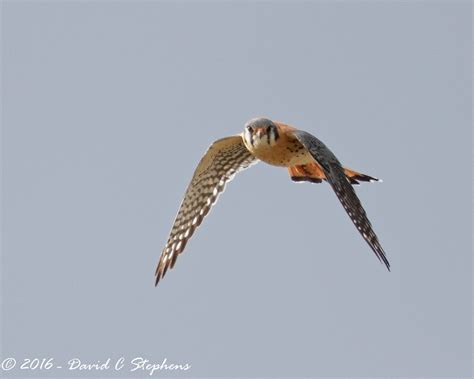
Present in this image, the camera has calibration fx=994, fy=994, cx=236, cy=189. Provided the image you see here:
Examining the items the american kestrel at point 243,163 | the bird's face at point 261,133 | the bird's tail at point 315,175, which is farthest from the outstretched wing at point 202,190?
the bird's face at point 261,133

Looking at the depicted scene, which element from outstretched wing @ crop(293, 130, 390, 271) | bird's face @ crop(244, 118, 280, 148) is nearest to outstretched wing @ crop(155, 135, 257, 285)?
bird's face @ crop(244, 118, 280, 148)

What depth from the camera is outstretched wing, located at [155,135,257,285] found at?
11.1 m

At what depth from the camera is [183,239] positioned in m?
11.1

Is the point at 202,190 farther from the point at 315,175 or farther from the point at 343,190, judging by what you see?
the point at 343,190

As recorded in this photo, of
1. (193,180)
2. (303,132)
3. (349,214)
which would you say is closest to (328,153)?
(303,132)

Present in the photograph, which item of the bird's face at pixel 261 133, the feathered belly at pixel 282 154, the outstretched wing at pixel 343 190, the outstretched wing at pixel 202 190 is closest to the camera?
the outstretched wing at pixel 343 190

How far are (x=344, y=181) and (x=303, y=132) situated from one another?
2.91 feet

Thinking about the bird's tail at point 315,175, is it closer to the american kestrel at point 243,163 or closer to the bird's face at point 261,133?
the american kestrel at point 243,163

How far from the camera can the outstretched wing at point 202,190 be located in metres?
11.1

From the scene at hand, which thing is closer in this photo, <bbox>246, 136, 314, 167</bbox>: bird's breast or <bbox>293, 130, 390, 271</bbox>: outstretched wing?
<bbox>293, 130, 390, 271</bbox>: outstretched wing

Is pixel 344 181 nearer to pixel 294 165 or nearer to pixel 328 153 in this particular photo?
pixel 328 153

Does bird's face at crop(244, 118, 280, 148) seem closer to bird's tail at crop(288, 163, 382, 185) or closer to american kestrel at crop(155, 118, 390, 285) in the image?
american kestrel at crop(155, 118, 390, 285)

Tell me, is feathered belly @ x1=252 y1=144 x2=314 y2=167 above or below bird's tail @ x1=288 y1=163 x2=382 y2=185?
above

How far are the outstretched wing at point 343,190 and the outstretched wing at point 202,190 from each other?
130 centimetres
